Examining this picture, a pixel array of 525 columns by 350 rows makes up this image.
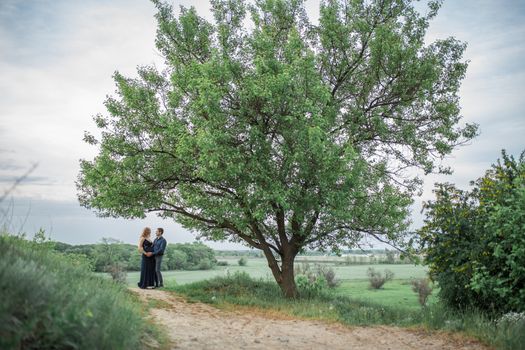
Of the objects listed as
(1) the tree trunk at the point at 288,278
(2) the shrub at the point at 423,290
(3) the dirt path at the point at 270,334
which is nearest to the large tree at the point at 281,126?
(1) the tree trunk at the point at 288,278

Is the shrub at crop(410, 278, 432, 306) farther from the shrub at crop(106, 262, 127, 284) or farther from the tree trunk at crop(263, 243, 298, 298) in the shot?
the shrub at crop(106, 262, 127, 284)

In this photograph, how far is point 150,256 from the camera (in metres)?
17.1

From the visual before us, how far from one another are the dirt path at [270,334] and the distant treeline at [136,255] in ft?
24.7

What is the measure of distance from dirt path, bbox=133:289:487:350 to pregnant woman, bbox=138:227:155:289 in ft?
12.9

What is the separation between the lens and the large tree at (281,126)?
46.4ft

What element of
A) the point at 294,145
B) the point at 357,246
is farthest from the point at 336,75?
the point at 357,246

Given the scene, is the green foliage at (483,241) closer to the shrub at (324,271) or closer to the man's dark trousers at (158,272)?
the man's dark trousers at (158,272)

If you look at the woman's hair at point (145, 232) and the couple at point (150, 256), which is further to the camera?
the woman's hair at point (145, 232)

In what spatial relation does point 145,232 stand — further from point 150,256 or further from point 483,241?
point 483,241

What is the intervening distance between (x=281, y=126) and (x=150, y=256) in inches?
295

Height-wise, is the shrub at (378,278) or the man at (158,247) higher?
the man at (158,247)

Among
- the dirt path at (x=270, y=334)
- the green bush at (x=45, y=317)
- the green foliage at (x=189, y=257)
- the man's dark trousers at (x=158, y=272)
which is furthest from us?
the green foliage at (x=189, y=257)

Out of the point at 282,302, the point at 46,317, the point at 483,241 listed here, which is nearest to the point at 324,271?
the point at 282,302

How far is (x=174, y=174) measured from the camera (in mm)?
16641
